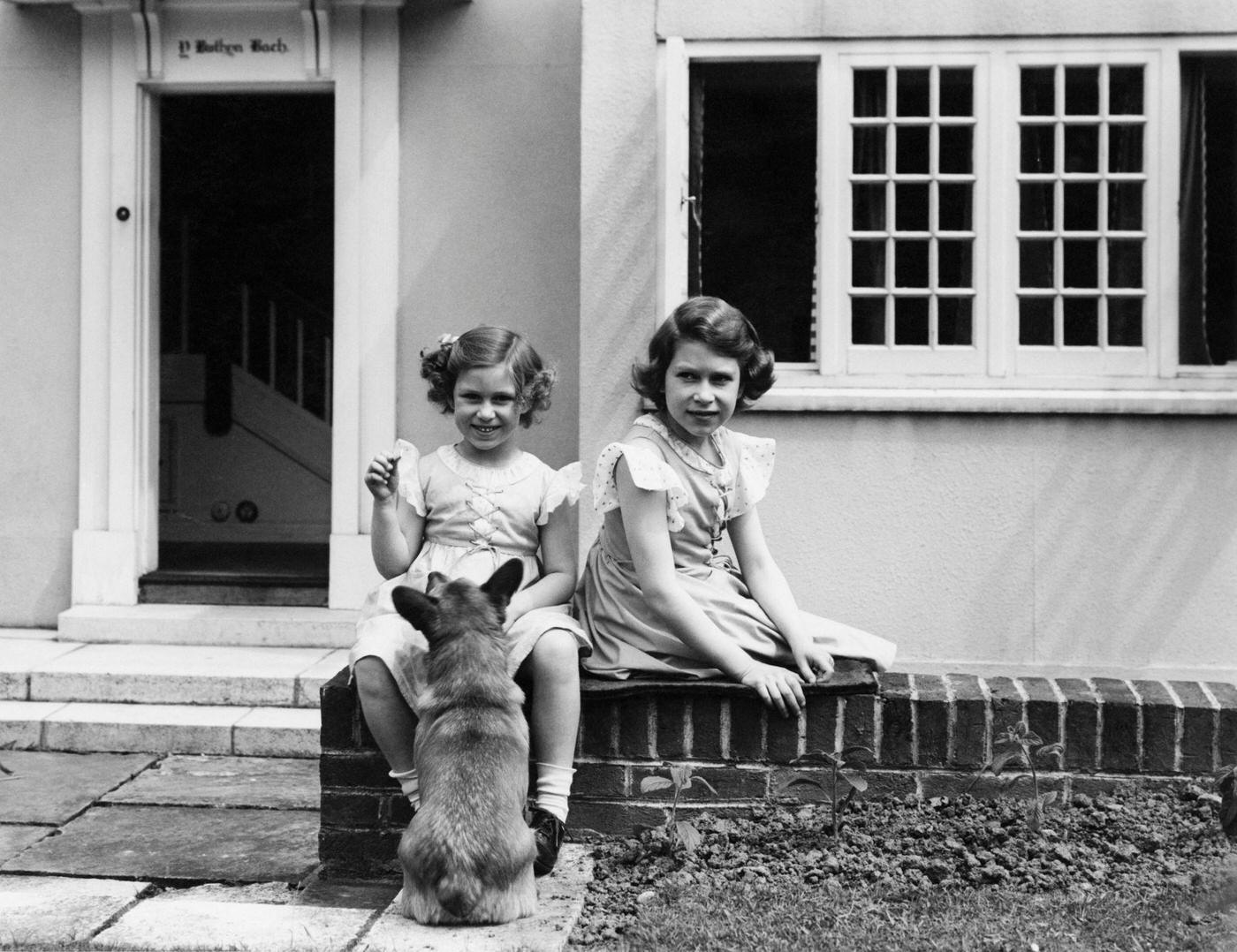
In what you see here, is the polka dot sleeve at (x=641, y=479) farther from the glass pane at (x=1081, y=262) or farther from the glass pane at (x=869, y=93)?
the glass pane at (x=1081, y=262)

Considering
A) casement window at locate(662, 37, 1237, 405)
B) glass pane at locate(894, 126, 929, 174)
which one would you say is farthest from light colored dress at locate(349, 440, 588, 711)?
glass pane at locate(894, 126, 929, 174)

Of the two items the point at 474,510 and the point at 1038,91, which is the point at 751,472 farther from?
→ the point at 1038,91

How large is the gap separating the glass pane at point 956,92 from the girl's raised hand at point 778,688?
3.71m

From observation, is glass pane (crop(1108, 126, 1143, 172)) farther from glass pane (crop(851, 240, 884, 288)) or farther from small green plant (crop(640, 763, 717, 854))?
small green plant (crop(640, 763, 717, 854))

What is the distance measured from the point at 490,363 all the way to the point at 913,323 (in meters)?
3.07

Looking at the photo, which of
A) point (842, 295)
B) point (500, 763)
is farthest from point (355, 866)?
point (842, 295)

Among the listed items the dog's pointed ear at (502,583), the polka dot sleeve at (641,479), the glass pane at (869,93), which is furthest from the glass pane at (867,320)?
the dog's pointed ear at (502,583)

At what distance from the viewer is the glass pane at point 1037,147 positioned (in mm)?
6324

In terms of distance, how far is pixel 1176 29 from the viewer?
6176 mm

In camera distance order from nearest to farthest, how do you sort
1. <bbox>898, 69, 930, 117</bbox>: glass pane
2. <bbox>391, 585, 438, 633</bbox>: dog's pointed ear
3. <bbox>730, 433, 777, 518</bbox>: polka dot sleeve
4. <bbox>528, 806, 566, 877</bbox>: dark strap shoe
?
1. <bbox>391, 585, 438, 633</bbox>: dog's pointed ear
2. <bbox>528, 806, 566, 877</bbox>: dark strap shoe
3. <bbox>730, 433, 777, 518</bbox>: polka dot sleeve
4. <bbox>898, 69, 930, 117</bbox>: glass pane

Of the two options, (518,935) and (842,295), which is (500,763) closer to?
(518,935)

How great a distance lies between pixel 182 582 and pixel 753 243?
11.1ft

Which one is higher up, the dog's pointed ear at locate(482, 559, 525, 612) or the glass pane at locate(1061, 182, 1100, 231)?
the glass pane at locate(1061, 182, 1100, 231)

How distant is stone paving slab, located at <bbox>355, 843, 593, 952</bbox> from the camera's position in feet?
9.34
